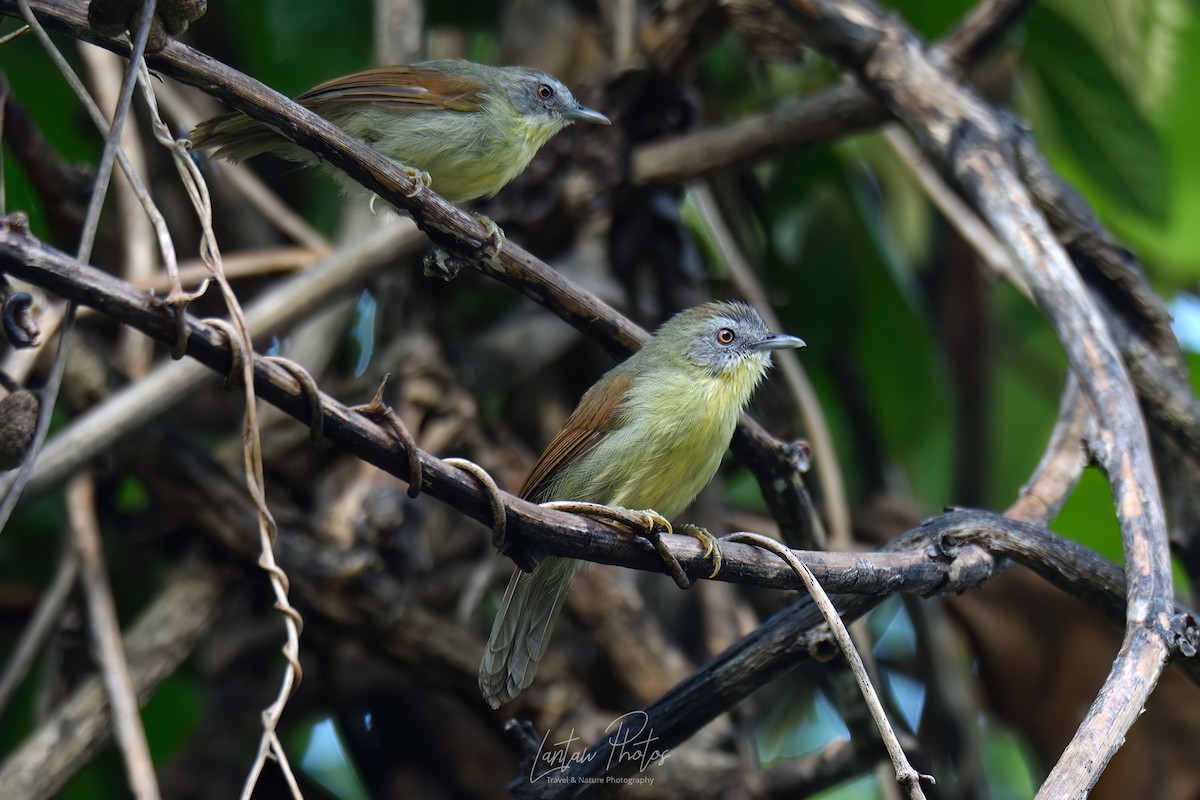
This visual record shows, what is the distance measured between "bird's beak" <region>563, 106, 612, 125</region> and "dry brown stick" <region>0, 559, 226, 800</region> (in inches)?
71.3

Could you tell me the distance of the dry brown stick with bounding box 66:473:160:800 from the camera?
9.60 ft

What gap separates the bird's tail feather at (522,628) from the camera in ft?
8.53

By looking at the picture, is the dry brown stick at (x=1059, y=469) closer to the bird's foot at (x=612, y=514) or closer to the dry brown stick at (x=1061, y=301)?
the dry brown stick at (x=1061, y=301)

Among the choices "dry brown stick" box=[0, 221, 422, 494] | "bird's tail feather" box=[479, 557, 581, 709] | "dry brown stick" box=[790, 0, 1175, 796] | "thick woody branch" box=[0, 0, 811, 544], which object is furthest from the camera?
"dry brown stick" box=[0, 221, 422, 494]

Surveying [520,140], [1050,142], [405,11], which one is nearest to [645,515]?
[520,140]

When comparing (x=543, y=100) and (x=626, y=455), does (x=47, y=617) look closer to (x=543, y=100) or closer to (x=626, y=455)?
(x=626, y=455)

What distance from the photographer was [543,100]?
11.3 ft

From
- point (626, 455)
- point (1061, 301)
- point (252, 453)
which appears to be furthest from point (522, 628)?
point (1061, 301)

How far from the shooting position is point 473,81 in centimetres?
326

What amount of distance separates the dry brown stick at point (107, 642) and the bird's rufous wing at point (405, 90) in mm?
1504

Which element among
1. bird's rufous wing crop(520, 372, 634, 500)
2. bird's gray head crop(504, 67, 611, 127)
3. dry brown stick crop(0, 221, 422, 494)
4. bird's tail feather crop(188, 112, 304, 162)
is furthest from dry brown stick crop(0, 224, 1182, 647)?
bird's gray head crop(504, 67, 611, 127)

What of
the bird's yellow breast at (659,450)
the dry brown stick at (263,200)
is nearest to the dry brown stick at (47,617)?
the dry brown stick at (263,200)

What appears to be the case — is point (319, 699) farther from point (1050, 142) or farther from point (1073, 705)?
point (1050, 142)

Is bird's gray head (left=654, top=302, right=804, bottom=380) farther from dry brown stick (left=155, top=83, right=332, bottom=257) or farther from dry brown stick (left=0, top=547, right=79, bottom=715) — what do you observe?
dry brown stick (left=0, top=547, right=79, bottom=715)
